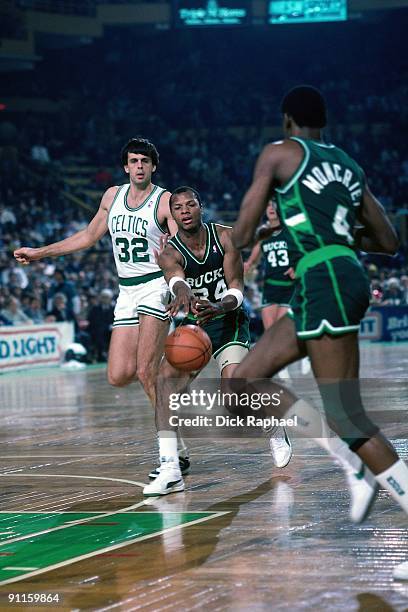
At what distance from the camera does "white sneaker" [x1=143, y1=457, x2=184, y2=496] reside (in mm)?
7836

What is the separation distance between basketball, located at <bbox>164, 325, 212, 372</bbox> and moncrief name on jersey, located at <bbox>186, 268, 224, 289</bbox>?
0.80 meters

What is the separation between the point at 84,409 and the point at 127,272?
19.2ft

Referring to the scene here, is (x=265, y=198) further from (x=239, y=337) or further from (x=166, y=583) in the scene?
(x=239, y=337)

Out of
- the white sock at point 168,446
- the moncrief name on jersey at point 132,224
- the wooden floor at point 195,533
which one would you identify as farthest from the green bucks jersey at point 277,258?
the white sock at point 168,446

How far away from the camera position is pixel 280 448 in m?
8.78

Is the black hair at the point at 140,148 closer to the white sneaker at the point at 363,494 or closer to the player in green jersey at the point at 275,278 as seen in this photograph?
the player in green jersey at the point at 275,278

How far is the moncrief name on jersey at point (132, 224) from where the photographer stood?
8914 mm

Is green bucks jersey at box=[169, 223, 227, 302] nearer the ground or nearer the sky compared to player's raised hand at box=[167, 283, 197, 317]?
nearer the sky

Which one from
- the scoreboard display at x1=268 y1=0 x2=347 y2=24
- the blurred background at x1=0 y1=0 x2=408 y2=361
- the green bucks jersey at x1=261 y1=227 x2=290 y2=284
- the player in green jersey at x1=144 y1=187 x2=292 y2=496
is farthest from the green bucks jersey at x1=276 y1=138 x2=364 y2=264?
the scoreboard display at x1=268 y1=0 x2=347 y2=24

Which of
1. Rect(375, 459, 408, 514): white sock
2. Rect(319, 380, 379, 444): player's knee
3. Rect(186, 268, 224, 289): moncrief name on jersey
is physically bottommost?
Rect(375, 459, 408, 514): white sock

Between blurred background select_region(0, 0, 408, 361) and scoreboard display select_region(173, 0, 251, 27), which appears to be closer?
blurred background select_region(0, 0, 408, 361)

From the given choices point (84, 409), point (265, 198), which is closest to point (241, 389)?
point (265, 198)

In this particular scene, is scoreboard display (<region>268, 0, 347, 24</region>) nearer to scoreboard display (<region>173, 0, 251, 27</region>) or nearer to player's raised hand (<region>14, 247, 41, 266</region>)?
scoreboard display (<region>173, 0, 251, 27</region>)

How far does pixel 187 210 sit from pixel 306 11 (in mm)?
32705
